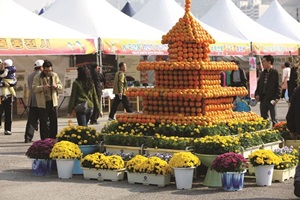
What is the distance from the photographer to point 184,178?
10688 mm

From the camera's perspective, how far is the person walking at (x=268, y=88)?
53.8 feet

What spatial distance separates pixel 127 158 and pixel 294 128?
3076 millimetres

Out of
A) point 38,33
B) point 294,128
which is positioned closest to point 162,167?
point 294,128

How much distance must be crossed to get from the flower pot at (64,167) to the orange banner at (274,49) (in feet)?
67.8

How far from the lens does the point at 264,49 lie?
32125 millimetres

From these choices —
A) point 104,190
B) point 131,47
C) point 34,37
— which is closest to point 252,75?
point 131,47

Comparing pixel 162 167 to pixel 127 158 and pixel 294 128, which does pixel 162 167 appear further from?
pixel 294 128

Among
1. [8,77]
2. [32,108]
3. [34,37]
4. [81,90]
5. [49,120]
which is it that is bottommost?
[49,120]

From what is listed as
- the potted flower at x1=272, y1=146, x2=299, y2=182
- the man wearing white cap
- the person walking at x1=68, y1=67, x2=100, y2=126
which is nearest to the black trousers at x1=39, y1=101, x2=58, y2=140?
the person walking at x1=68, y1=67, x2=100, y2=126

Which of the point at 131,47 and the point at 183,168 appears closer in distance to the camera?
the point at 183,168

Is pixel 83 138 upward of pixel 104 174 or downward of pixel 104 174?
upward

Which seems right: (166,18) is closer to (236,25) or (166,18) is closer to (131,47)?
(236,25)

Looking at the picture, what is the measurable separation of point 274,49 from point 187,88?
20770 millimetres

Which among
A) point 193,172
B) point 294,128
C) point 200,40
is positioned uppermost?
point 200,40
